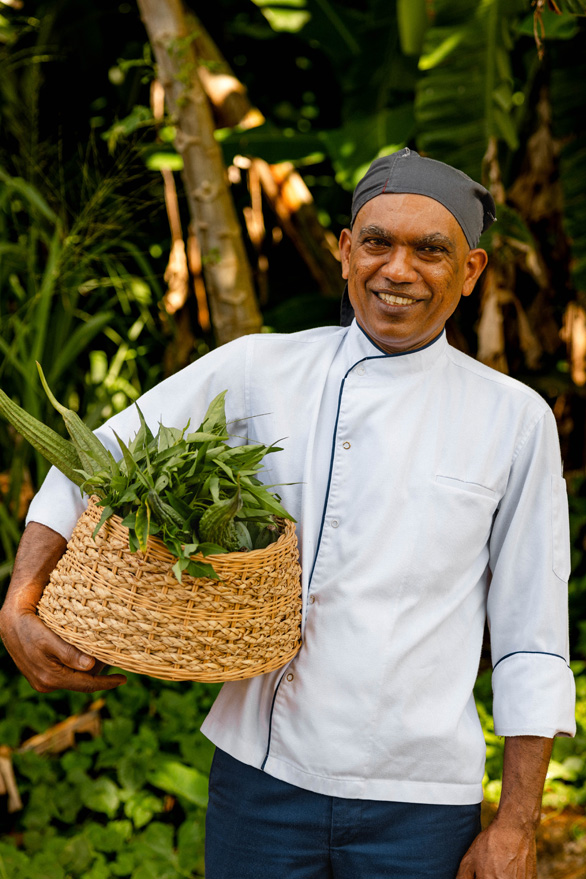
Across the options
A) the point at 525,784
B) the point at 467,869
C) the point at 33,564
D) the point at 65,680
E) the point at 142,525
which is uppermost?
the point at 142,525

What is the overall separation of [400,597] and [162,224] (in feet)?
9.60

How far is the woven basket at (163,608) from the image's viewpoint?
1.18 meters

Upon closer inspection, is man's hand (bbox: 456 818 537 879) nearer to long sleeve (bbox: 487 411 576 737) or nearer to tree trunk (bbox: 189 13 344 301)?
long sleeve (bbox: 487 411 576 737)

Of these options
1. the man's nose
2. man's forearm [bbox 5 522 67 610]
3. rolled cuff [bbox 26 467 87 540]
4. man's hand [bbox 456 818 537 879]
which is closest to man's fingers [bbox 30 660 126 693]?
man's forearm [bbox 5 522 67 610]

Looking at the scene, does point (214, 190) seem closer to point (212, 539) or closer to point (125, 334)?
point (125, 334)

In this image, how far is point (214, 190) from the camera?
254cm

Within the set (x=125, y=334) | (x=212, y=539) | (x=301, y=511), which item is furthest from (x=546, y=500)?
(x=125, y=334)

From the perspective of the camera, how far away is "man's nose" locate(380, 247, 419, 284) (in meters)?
1.38

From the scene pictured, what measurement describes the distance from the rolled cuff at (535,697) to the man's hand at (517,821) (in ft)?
0.12

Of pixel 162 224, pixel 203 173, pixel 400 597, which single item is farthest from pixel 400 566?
pixel 162 224

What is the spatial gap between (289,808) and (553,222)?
2833 mm

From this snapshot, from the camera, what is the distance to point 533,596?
4.72 ft

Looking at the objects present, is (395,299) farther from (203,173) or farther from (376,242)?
(203,173)

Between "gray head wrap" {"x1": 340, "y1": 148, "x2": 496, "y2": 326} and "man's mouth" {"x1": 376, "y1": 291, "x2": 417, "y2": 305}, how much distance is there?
0.53ft
